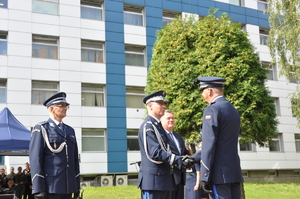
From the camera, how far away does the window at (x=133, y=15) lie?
27406mm

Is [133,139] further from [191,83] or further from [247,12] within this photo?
[247,12]

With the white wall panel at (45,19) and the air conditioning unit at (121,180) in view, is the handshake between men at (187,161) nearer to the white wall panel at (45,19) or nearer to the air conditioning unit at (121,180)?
the air conditioning unit at (121,180)

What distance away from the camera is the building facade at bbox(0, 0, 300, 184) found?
23172 mm

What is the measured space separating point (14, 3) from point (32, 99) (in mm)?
6049

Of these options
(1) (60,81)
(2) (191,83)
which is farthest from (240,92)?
(1) (60,81)

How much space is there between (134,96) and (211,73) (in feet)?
27.5

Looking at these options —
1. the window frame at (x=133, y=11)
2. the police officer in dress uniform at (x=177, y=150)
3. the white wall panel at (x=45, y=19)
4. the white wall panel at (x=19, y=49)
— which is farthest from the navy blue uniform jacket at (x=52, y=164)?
the window frame at (x=133, y=11)

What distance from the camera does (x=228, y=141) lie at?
15.6ft

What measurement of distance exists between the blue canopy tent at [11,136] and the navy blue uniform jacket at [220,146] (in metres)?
8.18

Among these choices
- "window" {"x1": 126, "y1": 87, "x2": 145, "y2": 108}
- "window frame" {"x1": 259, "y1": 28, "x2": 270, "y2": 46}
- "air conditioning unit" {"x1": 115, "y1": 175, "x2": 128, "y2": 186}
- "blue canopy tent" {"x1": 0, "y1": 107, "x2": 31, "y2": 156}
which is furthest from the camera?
"window frame" {"x1": 259, "y1": 28, "x2": 270, "y2": 46}

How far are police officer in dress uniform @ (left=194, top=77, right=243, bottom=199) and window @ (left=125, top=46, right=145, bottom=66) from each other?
73.1 feet

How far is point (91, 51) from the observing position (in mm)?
25859

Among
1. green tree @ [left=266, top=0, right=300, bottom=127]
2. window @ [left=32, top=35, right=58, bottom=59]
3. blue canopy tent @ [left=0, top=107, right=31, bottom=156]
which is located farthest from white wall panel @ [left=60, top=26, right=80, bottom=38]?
blue canopy tent @ [left=0, top=107, right=31, bottom=156]

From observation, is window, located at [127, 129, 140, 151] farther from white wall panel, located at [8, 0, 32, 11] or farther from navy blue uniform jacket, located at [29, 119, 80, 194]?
navy blue uniform jacket, located at [29, 119, 80, 194]
